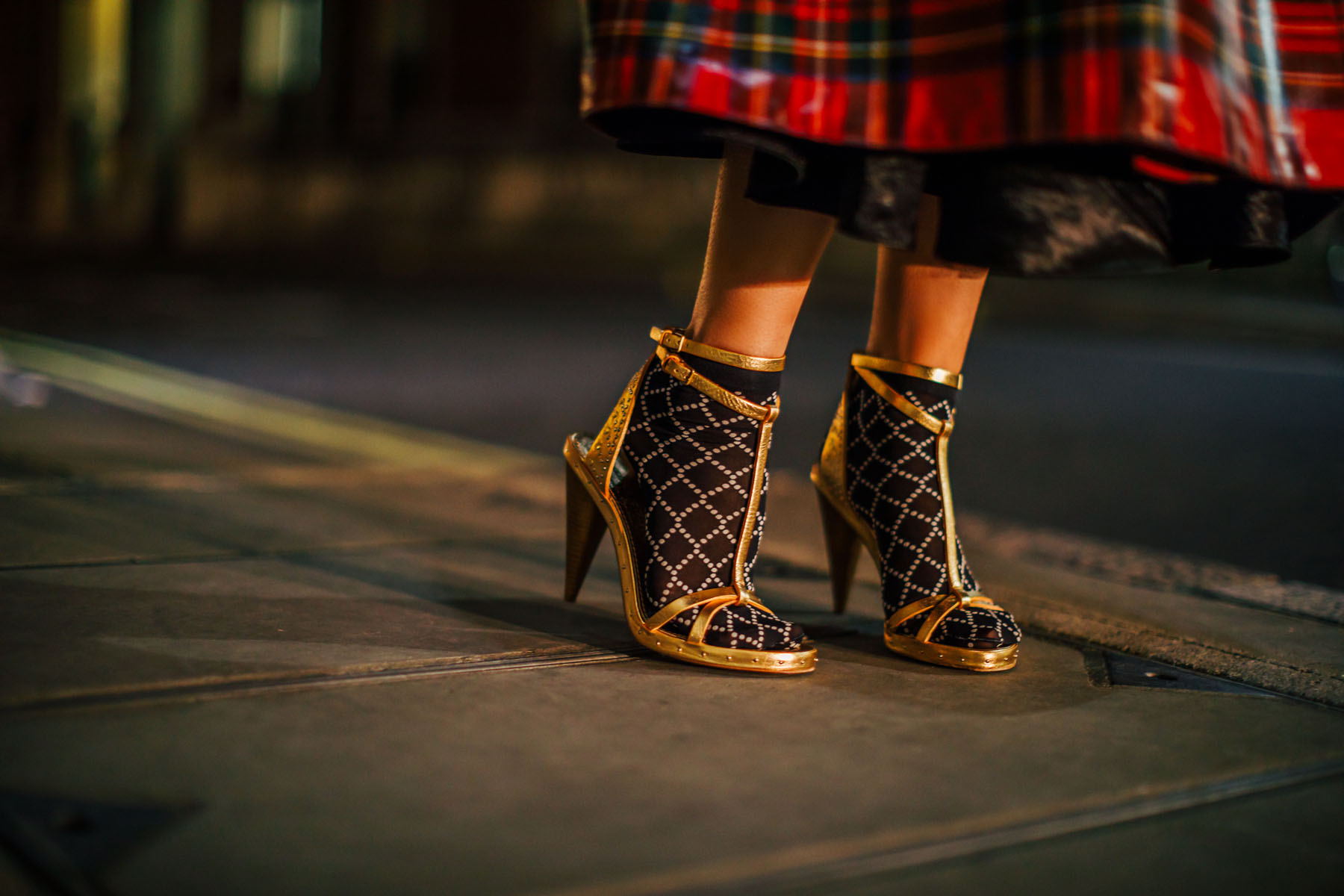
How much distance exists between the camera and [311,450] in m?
2.47

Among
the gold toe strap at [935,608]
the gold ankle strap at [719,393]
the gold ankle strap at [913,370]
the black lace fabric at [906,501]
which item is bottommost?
the gold toe strap at [935,608]

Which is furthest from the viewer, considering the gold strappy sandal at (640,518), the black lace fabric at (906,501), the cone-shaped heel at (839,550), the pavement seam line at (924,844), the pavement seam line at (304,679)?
the cone-shaped heel at (839,550)

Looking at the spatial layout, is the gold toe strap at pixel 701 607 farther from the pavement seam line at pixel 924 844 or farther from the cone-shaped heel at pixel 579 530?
the pavement seam line at pixel 924 844

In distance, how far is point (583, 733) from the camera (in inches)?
37.1

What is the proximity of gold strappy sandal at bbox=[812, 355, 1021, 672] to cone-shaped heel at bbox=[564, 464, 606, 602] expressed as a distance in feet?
0.84

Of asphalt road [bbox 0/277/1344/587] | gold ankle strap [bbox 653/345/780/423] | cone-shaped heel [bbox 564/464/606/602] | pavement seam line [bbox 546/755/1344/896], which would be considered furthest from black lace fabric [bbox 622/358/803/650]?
asphalt road [bbox 0/277/1344/587]

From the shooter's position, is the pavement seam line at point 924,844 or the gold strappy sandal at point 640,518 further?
the gold strappy sandal at point 640,518

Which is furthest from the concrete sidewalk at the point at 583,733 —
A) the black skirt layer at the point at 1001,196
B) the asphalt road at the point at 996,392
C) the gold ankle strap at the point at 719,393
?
the asphalt road at the point at 996,392

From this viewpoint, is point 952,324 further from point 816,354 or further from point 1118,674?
point 816,354

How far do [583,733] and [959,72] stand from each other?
59 centimetres

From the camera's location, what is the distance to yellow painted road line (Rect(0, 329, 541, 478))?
245cm

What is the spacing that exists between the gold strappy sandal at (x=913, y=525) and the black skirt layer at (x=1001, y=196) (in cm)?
23

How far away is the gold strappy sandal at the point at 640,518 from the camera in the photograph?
3.76ft

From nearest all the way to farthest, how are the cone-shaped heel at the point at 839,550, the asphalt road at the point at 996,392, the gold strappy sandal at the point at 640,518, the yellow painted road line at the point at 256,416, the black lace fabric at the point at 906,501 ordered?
1. the gold strappy sandal at the point at 640,518
2. the black lace fabric at the point at 906,501
3. the cone-shaped heel at the point at 839,550
4. the asphalt road at the point at 996,392
5. the yellow painted road line at the point at 256,416
